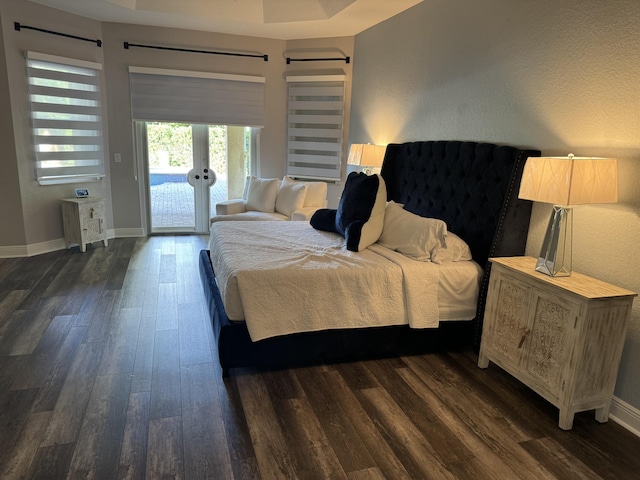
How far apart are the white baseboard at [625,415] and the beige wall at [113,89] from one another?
14.3 ft

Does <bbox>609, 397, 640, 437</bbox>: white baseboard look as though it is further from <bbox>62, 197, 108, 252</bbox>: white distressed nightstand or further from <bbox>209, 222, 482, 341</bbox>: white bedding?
<bbox>62, 197, 108, 252</bbox>: white distressed nightstand

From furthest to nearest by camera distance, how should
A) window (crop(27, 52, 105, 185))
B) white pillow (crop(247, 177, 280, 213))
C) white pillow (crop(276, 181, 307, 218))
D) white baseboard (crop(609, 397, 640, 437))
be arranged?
1. white pillow (crop(247, 177, 280, 213))
2. white pillow (crop(276, 181, 307, 218))
3. window (crop(27, 52, 105, 185))
4. white baseboard (crop(609, 397, 640, 437))

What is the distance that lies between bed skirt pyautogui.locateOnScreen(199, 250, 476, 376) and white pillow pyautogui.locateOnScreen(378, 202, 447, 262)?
20.8 inches

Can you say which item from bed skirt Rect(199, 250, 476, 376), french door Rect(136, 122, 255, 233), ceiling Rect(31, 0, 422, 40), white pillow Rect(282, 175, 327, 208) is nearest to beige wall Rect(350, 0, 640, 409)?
ceiling Rect(31, 0, 422, 40)

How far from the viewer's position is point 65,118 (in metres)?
5.17

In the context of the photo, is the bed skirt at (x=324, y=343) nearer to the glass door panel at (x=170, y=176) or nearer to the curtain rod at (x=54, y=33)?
the glass door panel at (x=170, y=176)

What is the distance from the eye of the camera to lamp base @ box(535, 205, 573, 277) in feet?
7.61

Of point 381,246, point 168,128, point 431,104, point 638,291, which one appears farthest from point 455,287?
point 168,128

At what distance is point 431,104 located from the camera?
3.95 metres

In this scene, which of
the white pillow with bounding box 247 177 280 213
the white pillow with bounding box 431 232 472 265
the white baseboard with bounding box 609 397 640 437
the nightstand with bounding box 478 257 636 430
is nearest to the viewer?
the nightstand with bounding box 478 257 636 430

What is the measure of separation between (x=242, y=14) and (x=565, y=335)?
4762mm

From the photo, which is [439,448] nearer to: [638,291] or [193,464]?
[193,464]

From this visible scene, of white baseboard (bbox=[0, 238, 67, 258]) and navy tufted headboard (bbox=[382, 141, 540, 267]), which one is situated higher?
navy tufted headboard (bbox=[382, 141, 540, 267])

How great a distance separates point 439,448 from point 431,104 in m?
2.94
